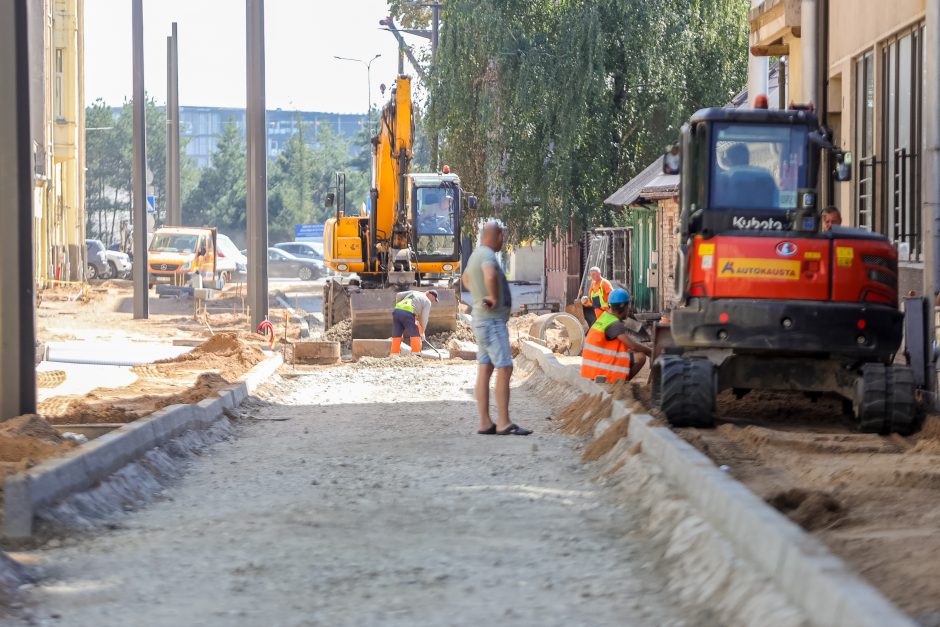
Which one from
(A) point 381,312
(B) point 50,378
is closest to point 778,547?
(B) point 50,378

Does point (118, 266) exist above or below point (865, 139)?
below

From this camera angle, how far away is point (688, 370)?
10.8m

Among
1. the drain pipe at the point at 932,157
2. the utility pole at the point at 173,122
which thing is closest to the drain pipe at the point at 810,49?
the drain pipe at the point at 932,157

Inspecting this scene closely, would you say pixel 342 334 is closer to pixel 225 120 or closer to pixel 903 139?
pixel 903 139

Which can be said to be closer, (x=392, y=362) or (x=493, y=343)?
(x=493, y=343)

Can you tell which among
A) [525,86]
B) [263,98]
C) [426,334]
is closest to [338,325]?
[426,334]

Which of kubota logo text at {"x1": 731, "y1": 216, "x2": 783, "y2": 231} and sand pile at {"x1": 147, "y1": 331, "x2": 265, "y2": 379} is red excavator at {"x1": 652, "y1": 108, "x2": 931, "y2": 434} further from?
sand pile at {"x1": 147, "y1": 331, "x2": 265, "y2": 379}

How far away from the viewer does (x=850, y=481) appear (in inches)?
330

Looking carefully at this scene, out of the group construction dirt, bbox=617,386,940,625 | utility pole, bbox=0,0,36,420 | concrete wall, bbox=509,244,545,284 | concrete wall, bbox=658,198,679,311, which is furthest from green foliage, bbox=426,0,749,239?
concrete wall, bbox=509,244,545,284

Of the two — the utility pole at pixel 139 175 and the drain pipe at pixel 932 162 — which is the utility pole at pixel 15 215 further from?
the utility pole at pixel 139 175

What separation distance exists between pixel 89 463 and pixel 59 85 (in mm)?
46201

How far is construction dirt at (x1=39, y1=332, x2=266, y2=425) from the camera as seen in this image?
12070 millimetres

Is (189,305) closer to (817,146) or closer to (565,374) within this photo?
(565,374)

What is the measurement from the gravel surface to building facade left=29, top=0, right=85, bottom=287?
1409 inches
